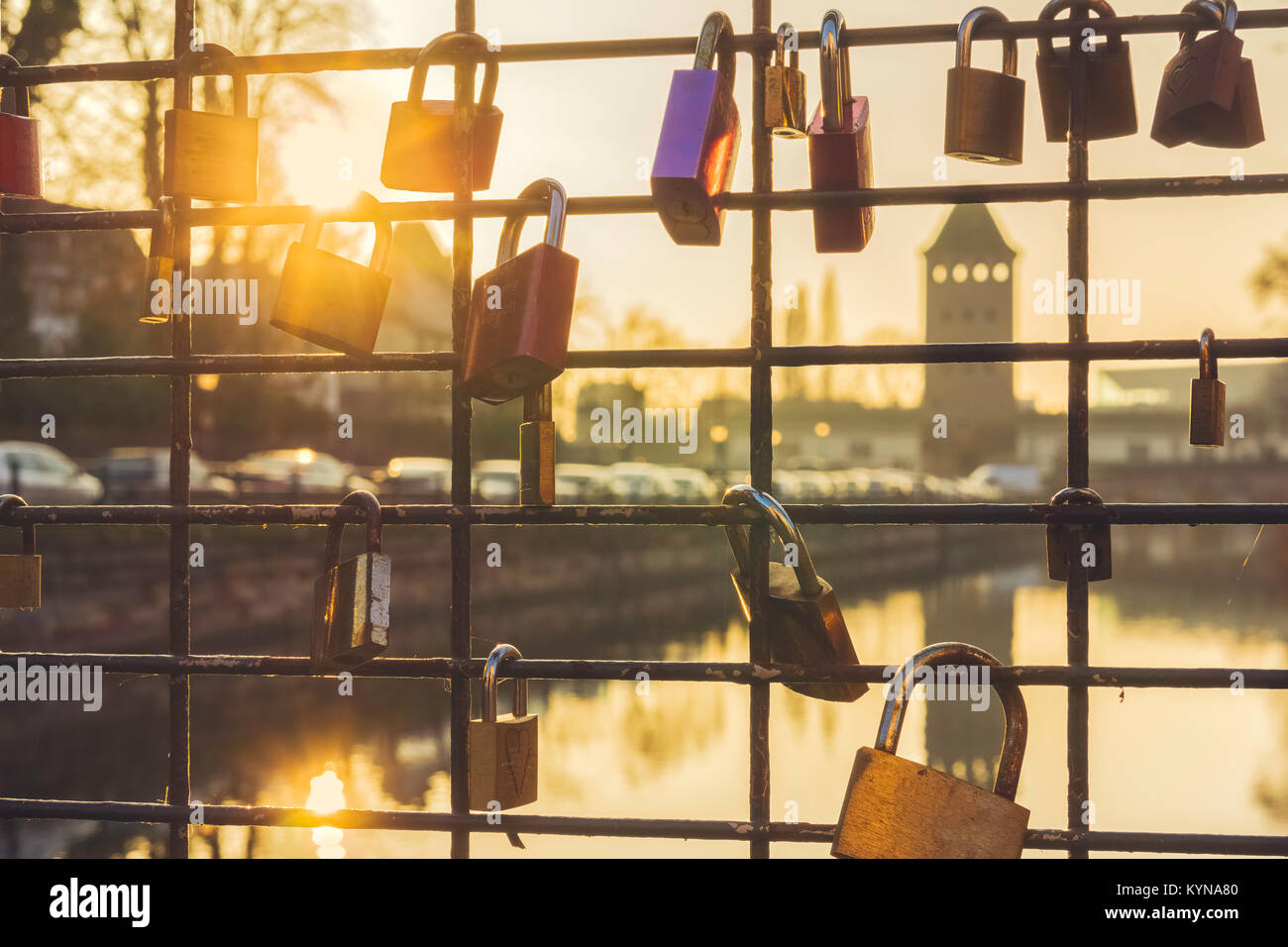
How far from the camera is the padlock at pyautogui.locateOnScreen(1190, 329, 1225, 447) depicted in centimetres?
183

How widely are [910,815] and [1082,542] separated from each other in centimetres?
59

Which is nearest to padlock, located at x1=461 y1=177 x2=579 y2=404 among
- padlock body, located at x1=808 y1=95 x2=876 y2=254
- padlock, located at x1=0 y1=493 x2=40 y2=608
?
padlock body, located at x1=808 y1=95 x2=876 y2=254

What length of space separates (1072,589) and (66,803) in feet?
6.20

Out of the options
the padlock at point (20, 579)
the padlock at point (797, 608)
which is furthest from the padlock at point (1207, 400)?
the padlock at point (20, 579)

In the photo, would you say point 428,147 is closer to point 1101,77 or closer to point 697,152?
point 697,152

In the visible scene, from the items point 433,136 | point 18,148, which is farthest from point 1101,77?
point 18,148

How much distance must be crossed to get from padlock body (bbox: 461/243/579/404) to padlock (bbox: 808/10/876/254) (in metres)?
0.45

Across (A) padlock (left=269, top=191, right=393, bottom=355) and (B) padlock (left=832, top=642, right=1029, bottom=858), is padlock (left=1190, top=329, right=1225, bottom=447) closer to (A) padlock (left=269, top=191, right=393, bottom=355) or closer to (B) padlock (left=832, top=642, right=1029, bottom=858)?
(B) padlock (left=832, top=642, right=1029, bottom=858)

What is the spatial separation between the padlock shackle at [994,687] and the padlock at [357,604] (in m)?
0.81

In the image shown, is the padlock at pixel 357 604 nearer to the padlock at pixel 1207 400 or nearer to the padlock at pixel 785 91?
the padlock at pixel 785 91

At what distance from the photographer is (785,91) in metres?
1.91

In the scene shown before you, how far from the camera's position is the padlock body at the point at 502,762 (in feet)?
6.08

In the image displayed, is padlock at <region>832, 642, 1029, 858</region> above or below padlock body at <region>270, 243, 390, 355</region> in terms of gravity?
below

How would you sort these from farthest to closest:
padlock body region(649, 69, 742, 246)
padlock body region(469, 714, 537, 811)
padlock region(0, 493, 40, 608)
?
padlock region(0, 493, 40, 608), padlock body region(469, 714, 537, 811), padlock body region(649, 69, 742, 246)
